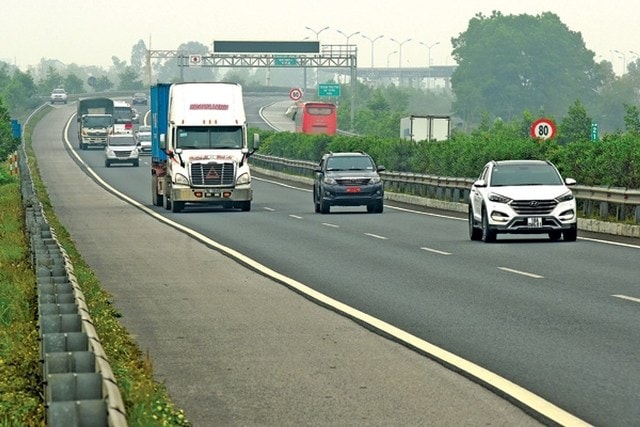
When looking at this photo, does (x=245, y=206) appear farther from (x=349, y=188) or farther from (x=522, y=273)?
(x=522, y=273)

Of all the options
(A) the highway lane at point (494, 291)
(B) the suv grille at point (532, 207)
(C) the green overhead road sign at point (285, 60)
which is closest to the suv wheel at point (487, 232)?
(A) the highway lane at point (494, 291)

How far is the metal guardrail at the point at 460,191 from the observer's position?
33.0 metres

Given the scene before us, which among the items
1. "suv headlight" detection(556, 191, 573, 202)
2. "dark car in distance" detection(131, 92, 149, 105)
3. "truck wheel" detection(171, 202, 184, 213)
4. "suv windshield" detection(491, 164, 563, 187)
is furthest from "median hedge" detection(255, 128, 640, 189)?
"dark car in distance" detection(131, 92, 149, 105)

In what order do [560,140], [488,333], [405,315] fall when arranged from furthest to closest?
1. [560,140]
2. [405,315]
3. [488,333]

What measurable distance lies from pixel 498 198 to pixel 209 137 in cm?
1692

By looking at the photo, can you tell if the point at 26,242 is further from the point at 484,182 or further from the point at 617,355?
the point at 617,355

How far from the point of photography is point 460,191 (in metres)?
46.3

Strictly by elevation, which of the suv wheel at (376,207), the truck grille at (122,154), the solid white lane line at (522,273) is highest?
the solid white lane line at (522,273)

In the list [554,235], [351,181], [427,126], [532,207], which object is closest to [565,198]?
[532,207]

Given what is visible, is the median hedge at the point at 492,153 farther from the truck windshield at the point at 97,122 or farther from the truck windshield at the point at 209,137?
the truck windshield at the point at 97,122

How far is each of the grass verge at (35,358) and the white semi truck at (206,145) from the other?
70.7 feet

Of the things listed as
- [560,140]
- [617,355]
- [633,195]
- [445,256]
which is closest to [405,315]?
[617,355]

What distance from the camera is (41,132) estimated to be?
12988 cm

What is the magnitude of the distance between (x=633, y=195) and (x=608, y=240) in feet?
8.80
